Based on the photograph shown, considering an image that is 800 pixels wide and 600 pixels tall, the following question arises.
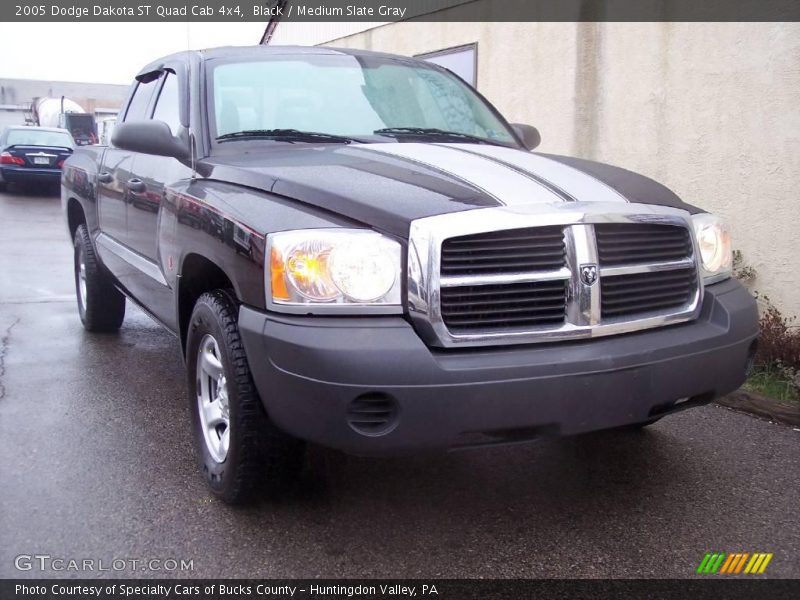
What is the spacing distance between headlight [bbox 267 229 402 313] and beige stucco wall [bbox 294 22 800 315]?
11.6ft

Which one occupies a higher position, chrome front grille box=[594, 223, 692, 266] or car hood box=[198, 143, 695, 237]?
car hood box=[198, 143, 695, 237]

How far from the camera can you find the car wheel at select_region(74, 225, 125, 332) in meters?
5.54

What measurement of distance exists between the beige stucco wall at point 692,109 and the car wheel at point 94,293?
157 inches

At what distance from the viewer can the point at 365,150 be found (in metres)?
3.36

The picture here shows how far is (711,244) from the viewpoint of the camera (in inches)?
125

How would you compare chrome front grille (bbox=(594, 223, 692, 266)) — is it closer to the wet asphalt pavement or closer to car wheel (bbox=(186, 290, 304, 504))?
the wet asphalt pavement

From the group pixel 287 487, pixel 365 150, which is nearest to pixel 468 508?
pixel 287 487

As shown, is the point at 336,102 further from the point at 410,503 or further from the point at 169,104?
the point at 410,503

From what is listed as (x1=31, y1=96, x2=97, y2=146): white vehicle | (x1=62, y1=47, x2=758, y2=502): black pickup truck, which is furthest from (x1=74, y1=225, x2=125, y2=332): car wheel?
(x1=31, y1=96, x2=97, y2=146): white vehicle

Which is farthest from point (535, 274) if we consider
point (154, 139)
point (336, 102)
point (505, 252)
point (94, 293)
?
point (94, 293)

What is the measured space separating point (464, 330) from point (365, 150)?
1.15 m

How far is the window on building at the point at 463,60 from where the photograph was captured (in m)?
8.25

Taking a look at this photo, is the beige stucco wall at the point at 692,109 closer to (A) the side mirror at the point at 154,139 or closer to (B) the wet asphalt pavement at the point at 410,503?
(B) the wet asphalt pavement at the point at 410,503

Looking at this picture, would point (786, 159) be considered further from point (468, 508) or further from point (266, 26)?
point (266, 26)
